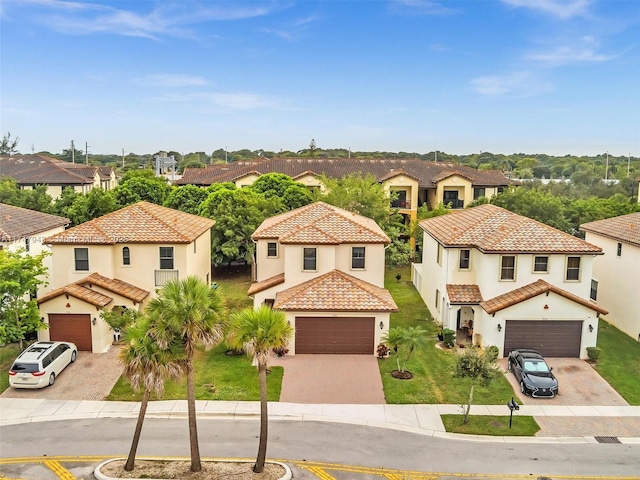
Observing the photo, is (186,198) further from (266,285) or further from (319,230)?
(319,230)

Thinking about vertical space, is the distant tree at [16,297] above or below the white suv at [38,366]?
above

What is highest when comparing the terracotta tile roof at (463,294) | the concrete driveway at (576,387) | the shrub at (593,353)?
the terracotta tile roof at (463,294)

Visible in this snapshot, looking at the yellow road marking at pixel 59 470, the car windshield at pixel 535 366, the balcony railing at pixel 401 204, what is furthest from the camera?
the balcony railing at pixel 401 204

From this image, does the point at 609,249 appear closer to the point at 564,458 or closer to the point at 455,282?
the point at 455,282

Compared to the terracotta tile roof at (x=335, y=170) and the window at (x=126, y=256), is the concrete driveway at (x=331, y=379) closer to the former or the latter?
the window at (x=126, y=256)

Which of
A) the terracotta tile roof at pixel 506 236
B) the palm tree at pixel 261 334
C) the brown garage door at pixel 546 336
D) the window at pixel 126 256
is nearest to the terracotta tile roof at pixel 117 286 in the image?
the window at pixel 126 256

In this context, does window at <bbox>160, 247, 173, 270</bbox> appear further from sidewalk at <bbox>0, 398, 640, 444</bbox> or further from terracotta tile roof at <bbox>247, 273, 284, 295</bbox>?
sidewalk at <bbox>0, 398, 640, 444</bbox>

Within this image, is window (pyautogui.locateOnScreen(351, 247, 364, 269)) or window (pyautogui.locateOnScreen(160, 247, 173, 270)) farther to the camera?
window (pyautogui.locateOnScreen(160, 247, 173, 270))

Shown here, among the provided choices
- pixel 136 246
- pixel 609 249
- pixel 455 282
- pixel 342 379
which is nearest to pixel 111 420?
pixel 342 379

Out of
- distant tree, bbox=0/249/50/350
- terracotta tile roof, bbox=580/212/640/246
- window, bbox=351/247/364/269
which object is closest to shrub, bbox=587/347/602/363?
terracotta tile roof, bbox=580/212/640/246
